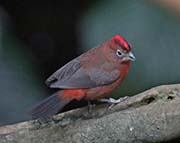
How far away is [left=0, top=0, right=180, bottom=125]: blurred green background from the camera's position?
5.48 metres

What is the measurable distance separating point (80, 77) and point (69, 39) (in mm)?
1918

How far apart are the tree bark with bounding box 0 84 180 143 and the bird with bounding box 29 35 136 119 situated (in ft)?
0.61

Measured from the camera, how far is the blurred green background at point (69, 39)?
18.0 ft

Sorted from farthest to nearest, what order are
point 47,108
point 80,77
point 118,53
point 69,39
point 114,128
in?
point 69,39, point 118,53, point 80,77, point 47,108, point 114,128

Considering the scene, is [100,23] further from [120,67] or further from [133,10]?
[120,67]

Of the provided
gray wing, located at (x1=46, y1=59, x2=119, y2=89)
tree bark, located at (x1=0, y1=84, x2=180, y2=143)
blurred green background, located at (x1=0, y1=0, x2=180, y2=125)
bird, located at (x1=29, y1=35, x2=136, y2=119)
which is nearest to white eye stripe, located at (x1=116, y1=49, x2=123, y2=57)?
bird, located at (x1=29, y1=35, x2=136, y2=119)

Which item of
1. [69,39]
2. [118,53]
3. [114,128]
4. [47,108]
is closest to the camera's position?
[114,128]

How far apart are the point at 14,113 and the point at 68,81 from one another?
182 cm

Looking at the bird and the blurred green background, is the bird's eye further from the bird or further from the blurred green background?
the blurred green background

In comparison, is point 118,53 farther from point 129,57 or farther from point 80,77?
point 80,77

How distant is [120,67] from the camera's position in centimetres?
400

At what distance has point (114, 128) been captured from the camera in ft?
11.6

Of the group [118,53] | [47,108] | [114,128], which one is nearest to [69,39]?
[118,53]

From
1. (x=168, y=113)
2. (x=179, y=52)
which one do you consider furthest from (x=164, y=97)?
A: (x=179, y=52)
